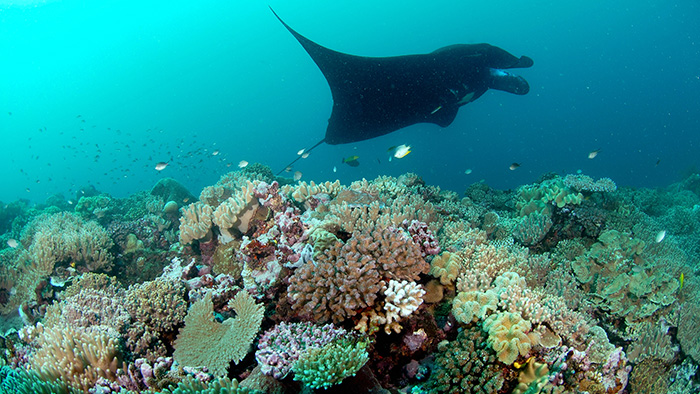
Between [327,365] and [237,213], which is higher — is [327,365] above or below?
below

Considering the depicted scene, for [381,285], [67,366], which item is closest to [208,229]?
[67,366]

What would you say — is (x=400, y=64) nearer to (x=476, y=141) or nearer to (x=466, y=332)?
(x=466, y=332)

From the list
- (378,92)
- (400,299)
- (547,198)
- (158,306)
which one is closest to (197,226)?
(158,306)

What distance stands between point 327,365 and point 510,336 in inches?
65.0

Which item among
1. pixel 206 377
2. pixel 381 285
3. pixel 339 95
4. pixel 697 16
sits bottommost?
pixel 697 16

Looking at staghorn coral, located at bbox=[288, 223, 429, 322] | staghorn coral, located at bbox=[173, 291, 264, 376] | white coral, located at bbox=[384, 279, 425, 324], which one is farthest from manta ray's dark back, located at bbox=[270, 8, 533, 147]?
staghorn coral, located at bbox=[173, 291, 264, 376]

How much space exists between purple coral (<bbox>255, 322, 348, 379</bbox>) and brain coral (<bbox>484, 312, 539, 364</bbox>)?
4.44ft

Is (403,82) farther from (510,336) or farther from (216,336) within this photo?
(216,336)

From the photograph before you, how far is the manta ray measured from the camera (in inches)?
330

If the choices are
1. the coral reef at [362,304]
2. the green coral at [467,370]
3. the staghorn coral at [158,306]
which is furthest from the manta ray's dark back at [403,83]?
the green coral at [467,370]

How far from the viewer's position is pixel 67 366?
9.41 feet

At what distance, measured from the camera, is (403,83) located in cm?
896

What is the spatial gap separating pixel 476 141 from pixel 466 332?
140 metres

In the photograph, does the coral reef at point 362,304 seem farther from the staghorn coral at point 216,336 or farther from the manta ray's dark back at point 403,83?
the manta ray's dark back at point 403,83
